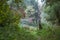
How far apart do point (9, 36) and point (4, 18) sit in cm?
120

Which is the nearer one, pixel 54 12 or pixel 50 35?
pixel 50 35

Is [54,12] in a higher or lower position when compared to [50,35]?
higher

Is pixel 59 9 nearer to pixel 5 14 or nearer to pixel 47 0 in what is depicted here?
pixel 47 0

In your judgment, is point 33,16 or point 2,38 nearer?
point 2,38

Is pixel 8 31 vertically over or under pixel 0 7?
under

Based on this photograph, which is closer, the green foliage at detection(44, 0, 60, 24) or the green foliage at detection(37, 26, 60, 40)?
the green foliage at detection(37, 26, 60, 40)

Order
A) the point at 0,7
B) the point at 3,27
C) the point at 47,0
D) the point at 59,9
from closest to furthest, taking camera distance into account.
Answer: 1. the point at 0,7
2. the point at 3,27
3. the point at 47,0
4. the point at 59,9

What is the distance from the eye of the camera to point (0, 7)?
31.2 feet

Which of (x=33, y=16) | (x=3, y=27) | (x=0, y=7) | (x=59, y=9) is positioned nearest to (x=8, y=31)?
(x=3, y=27)

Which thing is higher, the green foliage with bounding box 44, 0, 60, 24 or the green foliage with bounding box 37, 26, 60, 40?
the green foliage with bounding box 44, 0, 60, 24

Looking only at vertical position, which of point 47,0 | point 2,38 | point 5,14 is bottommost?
point 2,38

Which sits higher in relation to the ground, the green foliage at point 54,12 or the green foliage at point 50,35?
the green foliage at point 54,12

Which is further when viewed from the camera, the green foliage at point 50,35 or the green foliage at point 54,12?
the green foliage at point 54,12

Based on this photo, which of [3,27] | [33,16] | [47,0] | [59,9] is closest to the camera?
[3,27]
